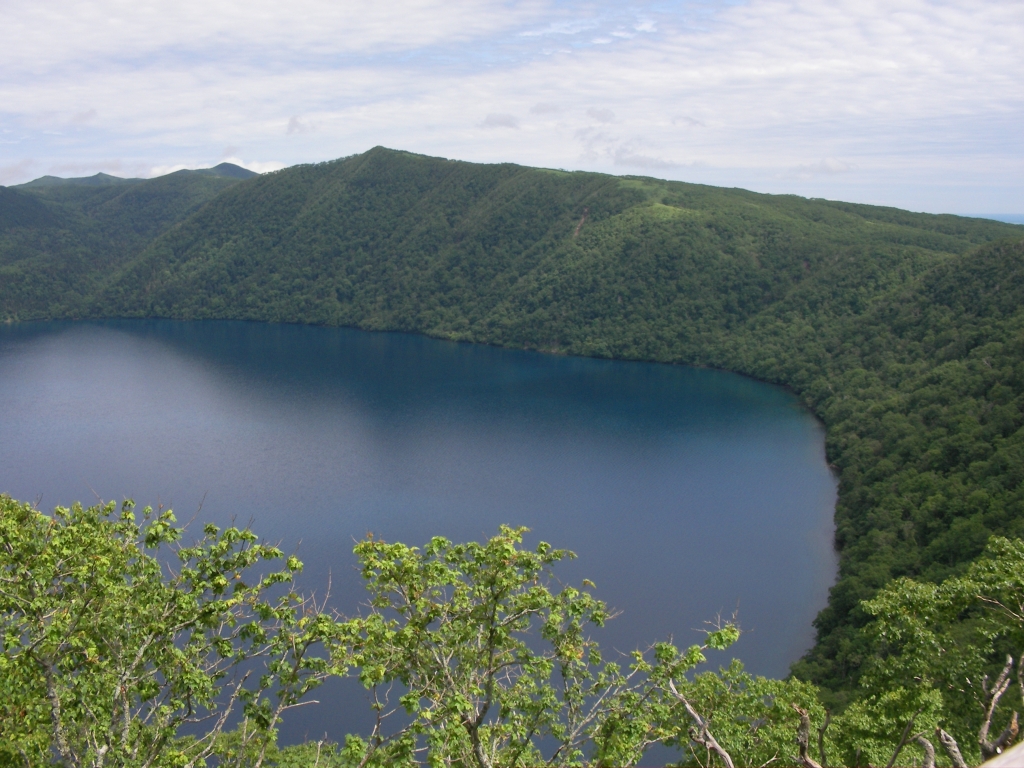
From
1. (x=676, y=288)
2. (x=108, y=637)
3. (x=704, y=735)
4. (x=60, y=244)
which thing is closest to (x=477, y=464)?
(x=108, y=637)

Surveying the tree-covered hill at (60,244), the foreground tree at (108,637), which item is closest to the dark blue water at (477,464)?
the foreground tree at (108,637)

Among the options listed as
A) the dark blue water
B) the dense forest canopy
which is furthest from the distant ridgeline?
the dark blue water

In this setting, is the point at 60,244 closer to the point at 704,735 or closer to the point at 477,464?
the point at 477,464

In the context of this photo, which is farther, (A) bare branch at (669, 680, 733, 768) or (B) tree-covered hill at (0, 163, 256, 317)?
(B) tree-covered hill at (0, 163, 256, 317)

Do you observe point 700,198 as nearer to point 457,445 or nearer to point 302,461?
point 457,445

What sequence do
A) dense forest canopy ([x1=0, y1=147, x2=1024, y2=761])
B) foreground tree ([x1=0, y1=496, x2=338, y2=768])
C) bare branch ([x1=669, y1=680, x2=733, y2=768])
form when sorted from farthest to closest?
dense forest canopy ([x1=0, y1=147, x2=1024, y2=761]) < foreground tree ([x1=0, y1=496, x2=338, y2=768]) < bare branch ([x1=669, y1=680, x2=733, y2=768])

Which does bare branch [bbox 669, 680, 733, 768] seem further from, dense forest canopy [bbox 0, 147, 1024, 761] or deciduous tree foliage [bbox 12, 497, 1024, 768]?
dense forest canopy [bbox 0, 147, 1024, 761]
